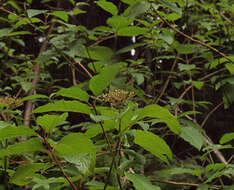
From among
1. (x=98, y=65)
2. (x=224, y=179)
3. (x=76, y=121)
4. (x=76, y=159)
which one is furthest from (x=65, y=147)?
(x=224, y=179)

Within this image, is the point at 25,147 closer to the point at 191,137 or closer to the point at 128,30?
the point at 128,30

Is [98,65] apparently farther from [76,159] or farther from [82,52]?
[76,159]

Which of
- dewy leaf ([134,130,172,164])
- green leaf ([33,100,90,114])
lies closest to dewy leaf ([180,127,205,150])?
dewy leaf ([134,130,172,164])

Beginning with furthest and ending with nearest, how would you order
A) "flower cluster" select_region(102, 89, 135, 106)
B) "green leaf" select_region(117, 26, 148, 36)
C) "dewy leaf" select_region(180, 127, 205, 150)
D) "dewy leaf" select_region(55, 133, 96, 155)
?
"dewy leaf" select_region(180, 127, 205, 150) < "green leaf" select_region(117, 26, 148, 36) < "flower cluster" select_region(102, 89, 135, 106) < "dewy leaf" select_region(55, 133, 96, 155)

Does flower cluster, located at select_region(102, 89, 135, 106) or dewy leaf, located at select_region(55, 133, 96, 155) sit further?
flower cluster, located at select_region(102, 89, 135, 106)

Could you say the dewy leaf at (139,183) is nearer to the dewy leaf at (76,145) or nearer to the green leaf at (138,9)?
the dewy leaf at (76,145)

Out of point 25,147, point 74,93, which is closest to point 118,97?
point 74,93

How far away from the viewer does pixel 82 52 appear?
0.95 metres

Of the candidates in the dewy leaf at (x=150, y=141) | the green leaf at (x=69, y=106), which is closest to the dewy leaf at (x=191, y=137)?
the dewy leaf at (x=150, y=141)

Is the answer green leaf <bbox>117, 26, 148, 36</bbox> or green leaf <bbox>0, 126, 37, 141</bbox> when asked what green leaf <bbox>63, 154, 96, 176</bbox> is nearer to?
green leaf <bbox>0, 126, 37, 141</bbox>

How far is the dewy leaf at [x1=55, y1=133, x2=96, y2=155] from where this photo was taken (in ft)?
1.46

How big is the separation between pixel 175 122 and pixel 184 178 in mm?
1369

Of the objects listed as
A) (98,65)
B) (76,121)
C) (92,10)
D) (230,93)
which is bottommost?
(76,121)

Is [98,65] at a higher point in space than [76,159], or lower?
higher
